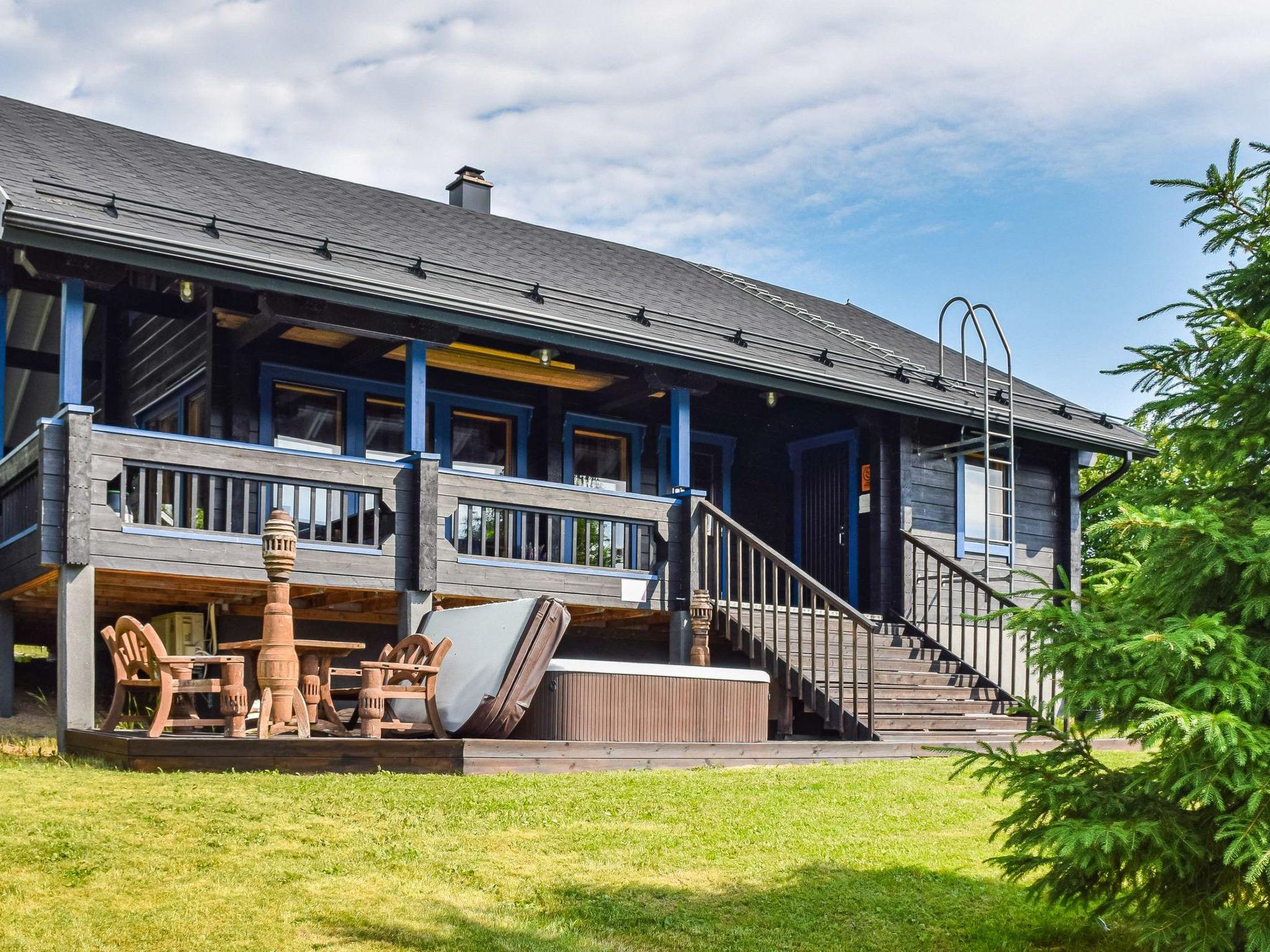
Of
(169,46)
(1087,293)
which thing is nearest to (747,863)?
(169,46)

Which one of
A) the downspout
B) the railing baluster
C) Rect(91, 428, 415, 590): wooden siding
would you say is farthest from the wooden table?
the downspout

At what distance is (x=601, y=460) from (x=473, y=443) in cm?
172

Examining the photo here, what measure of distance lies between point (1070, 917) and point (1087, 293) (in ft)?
95.2

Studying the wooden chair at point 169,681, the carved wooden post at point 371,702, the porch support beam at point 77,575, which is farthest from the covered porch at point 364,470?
the carved wooden post at point 371,702

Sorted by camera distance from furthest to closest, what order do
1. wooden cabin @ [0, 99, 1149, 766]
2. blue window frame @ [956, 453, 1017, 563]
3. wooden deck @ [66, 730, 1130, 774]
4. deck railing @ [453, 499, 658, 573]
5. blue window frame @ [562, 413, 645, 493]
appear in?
blue window frame @ [956, 453, 1017, 563]
blue window frame @ [562, 413, 645, 493]
deck railing @ [453, 499, 658, 573]
wooden cabin @ [0, 99, 1149, 766]
wooden deck @ [66, 730, 1130, 774]

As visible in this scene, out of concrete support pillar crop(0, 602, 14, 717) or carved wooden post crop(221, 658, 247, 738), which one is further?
concrete support pillar crop(0, 602, 14, 717)

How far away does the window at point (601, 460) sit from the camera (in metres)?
16.0

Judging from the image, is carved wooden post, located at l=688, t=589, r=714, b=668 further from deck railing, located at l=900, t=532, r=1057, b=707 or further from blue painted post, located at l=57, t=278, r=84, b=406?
blue painted post, located at l=57, t=278, r=84, b=406

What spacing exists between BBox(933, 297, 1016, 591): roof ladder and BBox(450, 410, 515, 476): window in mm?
5053

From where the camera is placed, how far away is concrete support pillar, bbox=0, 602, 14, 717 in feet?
37.3

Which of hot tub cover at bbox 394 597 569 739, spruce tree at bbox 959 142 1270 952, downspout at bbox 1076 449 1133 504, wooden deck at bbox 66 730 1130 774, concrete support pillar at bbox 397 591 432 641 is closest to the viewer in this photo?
spruce tree at bbox 959 142 1270 952

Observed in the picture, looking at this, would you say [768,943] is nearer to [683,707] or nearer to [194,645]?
[683,707]

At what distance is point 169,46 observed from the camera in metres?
16.8

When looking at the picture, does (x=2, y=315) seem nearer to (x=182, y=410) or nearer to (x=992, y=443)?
(x=182, y=410)
